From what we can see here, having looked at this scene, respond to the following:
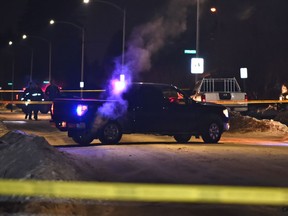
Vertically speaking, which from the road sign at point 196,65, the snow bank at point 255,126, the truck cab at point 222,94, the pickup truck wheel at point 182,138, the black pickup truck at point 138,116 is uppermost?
the road sign at point 196,65

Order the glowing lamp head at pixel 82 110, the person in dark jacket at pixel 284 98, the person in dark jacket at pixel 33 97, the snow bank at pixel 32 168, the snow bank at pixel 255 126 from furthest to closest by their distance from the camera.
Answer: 1. the person in dark jacket at pixel 284 98
2. the person in dark jacket at pixel 33 97
3. the snow bank at pixel 255 126
4. the glowing lamp head at pixel 82 110
5. the snow bank at pixel 32 168

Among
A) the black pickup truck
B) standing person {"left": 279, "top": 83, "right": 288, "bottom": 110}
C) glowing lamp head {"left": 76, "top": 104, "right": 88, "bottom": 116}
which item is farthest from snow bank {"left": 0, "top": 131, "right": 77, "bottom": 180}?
standing person {"left": 279, "top": 83, "right": 288, "bottom": 110}

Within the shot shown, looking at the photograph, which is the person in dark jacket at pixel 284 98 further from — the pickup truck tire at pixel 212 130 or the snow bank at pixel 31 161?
the snow bank at pixel 31 161

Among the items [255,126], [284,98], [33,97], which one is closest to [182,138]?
[255,126]

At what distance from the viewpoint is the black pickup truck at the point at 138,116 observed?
48.6ft

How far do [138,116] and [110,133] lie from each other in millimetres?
922

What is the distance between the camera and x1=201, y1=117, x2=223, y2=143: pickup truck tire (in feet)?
53.1

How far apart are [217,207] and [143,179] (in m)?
2.16

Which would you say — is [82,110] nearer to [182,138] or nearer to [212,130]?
[182,138]

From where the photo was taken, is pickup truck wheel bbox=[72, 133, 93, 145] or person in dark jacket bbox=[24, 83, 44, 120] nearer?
pickup truck wheel bbox=[72, 133, 93, 145]

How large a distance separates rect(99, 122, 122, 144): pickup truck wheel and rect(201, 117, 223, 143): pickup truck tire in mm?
2727

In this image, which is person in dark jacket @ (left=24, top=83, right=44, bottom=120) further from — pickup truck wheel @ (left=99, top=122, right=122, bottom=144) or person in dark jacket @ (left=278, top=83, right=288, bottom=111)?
person in dark jacket @ (left=278, top=83, right=288, bottom=111)

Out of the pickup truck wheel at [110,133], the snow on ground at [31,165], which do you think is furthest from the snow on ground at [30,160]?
the pickup truck wheel at [110,133]

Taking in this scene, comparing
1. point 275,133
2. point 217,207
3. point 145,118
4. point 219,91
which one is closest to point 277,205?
point 217,207
